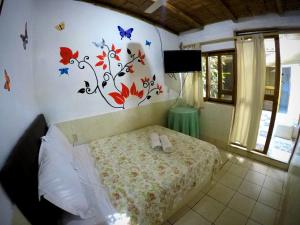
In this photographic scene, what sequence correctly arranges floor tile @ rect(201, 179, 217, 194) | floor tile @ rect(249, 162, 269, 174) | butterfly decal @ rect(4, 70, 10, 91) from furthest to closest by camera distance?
floor tile @ rect(249, 162, 269, 174)
floor tile @ rect(201, 179, 217, 194)
butterfly decal @ rect(4, 70, 10, 91)

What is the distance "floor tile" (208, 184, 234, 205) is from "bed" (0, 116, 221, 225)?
1.30ft

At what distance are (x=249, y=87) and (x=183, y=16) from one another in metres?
1.61

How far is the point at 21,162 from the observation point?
83 centimetres

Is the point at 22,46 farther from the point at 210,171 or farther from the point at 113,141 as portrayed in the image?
the point at 210,171

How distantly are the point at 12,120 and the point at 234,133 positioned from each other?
3147 millimetres

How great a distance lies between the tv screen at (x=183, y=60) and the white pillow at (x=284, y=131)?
249 centimetres

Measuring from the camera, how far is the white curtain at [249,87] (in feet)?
7.36

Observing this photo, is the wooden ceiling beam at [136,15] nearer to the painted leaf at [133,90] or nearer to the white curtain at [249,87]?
the painted leaf at [133,90]

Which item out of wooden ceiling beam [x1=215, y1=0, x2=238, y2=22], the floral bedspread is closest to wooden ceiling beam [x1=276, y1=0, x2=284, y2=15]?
wooden ceiling beam [x1=215, y1=0, x2=238, y2=22]

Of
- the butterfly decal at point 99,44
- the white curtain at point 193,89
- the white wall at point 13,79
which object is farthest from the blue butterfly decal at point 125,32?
the white curtain at point 193,89

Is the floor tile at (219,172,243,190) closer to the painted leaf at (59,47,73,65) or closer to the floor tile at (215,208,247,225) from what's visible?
the floor tile at (215,208,247,225)

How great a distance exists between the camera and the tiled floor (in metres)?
1.62

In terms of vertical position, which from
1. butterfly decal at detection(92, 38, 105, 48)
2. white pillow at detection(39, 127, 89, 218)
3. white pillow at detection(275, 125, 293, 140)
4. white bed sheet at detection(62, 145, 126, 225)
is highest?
butterfly decal at detection(92, 38, 105, 48)

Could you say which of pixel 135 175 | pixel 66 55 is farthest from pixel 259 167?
pixel 66 55
